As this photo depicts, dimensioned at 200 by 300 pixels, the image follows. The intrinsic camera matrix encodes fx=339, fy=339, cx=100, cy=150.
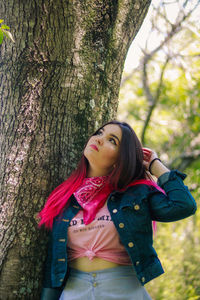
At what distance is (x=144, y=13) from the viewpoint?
119 inches

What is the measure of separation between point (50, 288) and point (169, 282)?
304 cm

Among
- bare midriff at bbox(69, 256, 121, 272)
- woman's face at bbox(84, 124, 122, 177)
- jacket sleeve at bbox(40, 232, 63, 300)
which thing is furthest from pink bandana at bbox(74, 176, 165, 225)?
jacket sleeve at bbox(40, 232, 63, 300)

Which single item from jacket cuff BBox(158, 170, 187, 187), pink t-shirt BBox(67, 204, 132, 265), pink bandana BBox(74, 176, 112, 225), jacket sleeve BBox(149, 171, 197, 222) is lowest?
pink t-shirt BBox(67, 204, 132, 265)

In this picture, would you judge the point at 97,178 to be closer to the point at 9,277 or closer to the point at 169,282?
the point at 9,277

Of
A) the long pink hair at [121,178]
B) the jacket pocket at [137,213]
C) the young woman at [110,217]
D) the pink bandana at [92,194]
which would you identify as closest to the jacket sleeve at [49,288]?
the young woman at [110,217]

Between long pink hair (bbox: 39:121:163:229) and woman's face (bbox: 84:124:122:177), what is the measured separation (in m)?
0.06

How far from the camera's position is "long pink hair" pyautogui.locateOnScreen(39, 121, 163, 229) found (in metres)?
2.35

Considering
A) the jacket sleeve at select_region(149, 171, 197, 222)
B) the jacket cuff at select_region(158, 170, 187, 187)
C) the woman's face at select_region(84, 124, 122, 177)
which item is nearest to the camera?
the jacket sleeve at select_region(149, 171, 197, 222)

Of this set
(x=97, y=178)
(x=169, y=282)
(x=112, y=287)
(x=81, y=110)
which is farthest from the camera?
(x=169, y=282)

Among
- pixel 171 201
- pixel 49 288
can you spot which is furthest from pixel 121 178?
pixel 49 288

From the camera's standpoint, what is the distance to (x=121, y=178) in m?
2.37

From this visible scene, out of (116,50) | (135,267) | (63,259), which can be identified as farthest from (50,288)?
(116,50)

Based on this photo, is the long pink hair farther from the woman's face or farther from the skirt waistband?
the skirt waistband

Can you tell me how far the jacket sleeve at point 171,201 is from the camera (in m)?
2.17
